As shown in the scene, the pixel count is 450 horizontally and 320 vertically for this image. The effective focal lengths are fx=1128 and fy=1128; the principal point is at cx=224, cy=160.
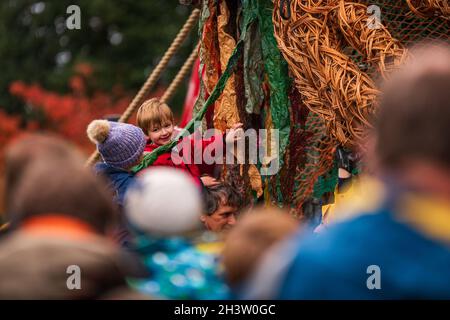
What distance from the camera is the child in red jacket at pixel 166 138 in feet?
15.9

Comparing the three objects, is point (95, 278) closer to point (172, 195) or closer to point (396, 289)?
point (172, 195)

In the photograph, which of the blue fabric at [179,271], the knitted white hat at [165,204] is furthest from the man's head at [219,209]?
the knitted white hat at [165,204]

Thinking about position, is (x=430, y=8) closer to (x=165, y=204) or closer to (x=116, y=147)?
(x=116, y=147)

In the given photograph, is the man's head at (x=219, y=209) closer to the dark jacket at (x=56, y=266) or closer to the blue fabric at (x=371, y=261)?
the dark jacket at (x=56, y=266)

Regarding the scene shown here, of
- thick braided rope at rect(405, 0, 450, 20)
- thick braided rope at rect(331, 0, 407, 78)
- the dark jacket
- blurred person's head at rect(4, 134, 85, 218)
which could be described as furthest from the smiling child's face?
the dark jacket

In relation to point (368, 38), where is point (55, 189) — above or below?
below

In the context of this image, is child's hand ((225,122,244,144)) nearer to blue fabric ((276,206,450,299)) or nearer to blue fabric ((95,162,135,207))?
blue fabric ((95,162,135,207))

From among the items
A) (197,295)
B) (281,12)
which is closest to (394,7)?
(281,12)

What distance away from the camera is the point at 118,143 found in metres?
4.61

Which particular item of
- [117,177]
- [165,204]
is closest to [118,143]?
[117,177]

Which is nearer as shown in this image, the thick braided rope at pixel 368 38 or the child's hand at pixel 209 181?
the thick braided rope at pixel 368 38

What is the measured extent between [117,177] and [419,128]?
9.05ft

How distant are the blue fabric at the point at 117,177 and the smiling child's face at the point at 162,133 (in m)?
0.51

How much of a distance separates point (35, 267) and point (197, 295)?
1.57 feet
